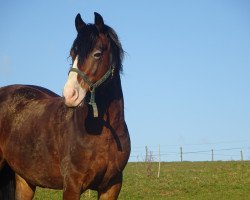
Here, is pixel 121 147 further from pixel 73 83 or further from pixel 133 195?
pixel 133 195

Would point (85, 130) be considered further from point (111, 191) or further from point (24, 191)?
point (24, 191)

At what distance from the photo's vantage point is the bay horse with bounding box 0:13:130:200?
4742 millimetres

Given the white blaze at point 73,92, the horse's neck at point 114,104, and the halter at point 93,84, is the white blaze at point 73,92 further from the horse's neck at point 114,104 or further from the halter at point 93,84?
the horse's neck at point 114,104

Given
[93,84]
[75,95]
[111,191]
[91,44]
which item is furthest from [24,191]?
[91,44]

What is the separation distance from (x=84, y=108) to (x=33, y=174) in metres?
1.35

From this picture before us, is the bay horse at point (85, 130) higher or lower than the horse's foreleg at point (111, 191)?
higher

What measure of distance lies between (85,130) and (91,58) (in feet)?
2.72

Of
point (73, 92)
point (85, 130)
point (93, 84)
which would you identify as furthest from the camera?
point (85, 130)

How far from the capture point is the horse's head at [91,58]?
4.48 meters

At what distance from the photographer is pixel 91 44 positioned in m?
4.80

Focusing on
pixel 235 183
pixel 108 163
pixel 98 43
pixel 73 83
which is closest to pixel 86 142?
pixel 108 163

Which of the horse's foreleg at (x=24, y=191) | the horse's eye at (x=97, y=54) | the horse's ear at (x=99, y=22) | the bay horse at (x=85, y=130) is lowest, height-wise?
the horse's foreleg at (x=24, y=191)

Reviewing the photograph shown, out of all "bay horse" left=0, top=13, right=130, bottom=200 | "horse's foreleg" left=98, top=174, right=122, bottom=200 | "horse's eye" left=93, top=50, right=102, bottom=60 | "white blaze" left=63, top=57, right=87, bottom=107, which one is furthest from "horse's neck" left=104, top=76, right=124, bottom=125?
"horse's foreleg" left=98, top=174, right=122, bottom=200

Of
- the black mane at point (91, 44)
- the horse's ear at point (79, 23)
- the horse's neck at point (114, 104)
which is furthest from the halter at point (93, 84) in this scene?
the horse's ear at point (79, 23)
